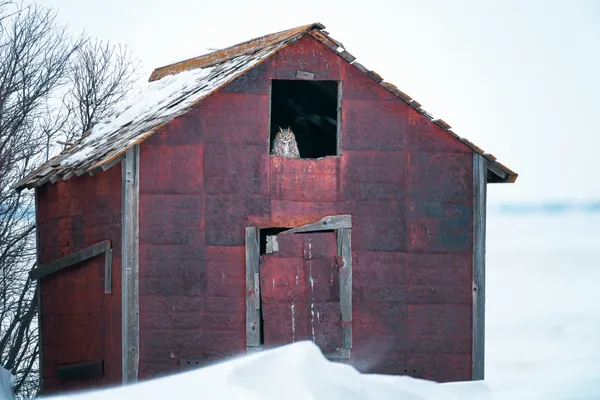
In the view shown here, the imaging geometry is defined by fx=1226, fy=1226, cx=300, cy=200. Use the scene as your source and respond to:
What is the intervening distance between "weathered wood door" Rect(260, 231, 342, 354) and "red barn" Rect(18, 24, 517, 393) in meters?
0.02

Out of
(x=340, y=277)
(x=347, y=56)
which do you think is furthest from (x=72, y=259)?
(x=347, y=56)

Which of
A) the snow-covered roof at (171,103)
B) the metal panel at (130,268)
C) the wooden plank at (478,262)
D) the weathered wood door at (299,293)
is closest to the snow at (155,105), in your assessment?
the snow-covered roof at (171,103)

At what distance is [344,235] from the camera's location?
58.2ft

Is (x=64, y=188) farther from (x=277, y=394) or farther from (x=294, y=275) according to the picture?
(x=277, y=394)

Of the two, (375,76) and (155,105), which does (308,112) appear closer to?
(155,105)

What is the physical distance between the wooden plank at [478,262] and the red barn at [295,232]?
21 mm

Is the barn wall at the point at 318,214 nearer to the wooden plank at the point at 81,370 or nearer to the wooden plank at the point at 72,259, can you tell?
the wooden plank at the point at 72,259

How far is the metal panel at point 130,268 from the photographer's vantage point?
17.5 metres

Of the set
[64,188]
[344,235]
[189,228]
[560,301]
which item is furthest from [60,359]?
[560,301]

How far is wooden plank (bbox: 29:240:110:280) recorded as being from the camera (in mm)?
18391

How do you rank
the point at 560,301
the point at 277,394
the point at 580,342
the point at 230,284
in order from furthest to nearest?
1. the point at 560,301
2. the point at 580,342
3. the point at 230,284
4. the point at 277,394

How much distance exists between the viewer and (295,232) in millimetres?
17641

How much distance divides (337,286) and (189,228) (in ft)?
7.51

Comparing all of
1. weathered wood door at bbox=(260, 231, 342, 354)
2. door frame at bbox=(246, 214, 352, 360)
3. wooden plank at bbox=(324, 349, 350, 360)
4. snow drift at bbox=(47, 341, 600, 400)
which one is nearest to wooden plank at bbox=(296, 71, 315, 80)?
door frame at bbox=(246, 214, 352, 360)
